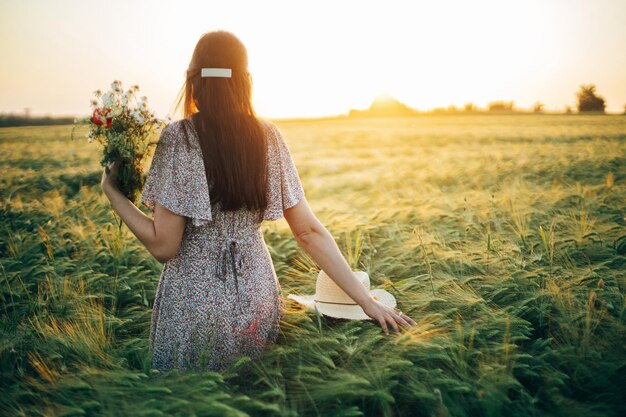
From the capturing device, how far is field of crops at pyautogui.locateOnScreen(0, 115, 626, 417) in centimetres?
190

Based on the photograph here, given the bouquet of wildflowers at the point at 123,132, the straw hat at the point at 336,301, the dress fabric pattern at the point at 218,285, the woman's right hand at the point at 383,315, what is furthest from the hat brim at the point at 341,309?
the bouquet of wildflowers at the point at 123,132

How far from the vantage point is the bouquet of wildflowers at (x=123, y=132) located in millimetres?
1948

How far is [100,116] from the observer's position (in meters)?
1.96

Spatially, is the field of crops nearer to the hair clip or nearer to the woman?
the woman

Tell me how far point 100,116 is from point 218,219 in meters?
0.70

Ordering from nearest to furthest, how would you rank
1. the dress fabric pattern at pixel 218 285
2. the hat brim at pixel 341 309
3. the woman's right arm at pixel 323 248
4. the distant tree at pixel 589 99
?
the dress fabric pattern at pixel 218 285, the woman's right arm at pixel 323 248, the hat brim at pixel 341 309, the distant tree at pixel 589 99

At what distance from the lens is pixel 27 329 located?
2.54 metres

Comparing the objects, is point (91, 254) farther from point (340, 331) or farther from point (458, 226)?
point (458, 226)

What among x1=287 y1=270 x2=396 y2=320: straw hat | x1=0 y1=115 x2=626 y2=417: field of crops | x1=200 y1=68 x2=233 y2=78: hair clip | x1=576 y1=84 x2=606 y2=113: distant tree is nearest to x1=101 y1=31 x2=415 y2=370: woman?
x1=200 y1=68 x2=233 y2=78: hair clip

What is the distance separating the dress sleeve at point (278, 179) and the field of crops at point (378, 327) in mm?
697

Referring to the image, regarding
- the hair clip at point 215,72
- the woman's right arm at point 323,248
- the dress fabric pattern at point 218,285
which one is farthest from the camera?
the woman's right arm at point 323,248

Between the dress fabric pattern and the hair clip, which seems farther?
the dress fabric pattern

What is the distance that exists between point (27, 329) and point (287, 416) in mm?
1754

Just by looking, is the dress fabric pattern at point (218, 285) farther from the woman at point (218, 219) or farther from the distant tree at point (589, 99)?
the distant tree at point (589, 99)
